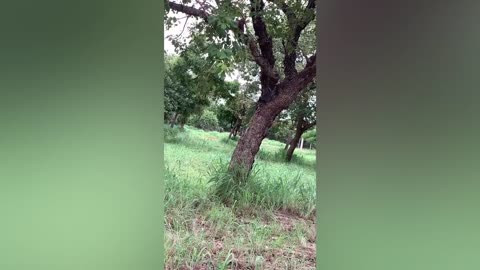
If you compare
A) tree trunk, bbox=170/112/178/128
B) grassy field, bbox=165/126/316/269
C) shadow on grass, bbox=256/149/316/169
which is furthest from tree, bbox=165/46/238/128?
shadow on grass, bbox=256/149/316/169

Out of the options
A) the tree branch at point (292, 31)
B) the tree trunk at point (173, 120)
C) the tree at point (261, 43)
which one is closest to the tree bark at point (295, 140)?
the tree at point (261, 43)

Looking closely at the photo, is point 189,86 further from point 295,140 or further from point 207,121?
point 295,140

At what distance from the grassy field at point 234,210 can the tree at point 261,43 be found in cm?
9

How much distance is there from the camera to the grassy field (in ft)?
5.92

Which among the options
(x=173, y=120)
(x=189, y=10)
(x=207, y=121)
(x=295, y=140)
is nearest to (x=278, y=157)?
(x=295, y=140)

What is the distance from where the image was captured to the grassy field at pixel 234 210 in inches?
71.1

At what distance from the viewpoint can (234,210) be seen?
188 centimetres

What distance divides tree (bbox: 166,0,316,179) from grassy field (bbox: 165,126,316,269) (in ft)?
0.30

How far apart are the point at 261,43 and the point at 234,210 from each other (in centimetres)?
84

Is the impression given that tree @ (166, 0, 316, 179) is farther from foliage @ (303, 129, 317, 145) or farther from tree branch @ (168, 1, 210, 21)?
foliage @ (303, 129, 317, 145)
